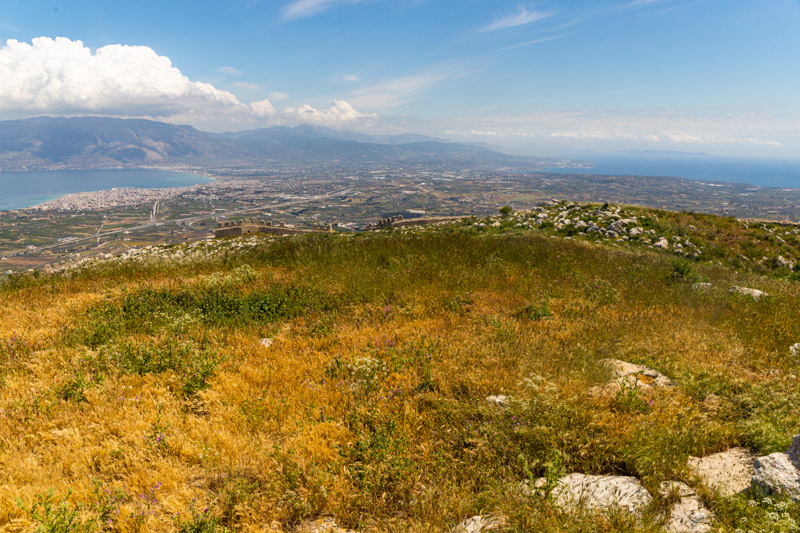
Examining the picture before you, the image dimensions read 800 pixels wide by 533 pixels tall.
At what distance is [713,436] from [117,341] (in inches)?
350

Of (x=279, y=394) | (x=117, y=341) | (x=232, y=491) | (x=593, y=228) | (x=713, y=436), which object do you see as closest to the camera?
(x=232, y=491)

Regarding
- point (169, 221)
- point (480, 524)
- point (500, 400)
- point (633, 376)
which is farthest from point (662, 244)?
point (169, 221)

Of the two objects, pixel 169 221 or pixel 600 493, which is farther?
pixel 169 221

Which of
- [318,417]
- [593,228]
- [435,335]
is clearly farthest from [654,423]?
[593,228]

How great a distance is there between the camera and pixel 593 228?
2183 cm

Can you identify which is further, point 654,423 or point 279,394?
point 279,394

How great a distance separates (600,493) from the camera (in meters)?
3.38

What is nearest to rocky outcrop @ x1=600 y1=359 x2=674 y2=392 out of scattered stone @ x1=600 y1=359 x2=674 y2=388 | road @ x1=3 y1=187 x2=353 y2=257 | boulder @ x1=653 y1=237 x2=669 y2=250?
scattered stone @ x1=600 y1=359 x2=674 y2=388

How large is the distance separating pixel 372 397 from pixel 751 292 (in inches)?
398

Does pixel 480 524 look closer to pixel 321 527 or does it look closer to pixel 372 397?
pixel 321 527

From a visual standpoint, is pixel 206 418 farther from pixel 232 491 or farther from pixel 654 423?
pixel 654 423

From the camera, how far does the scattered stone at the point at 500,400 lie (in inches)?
176

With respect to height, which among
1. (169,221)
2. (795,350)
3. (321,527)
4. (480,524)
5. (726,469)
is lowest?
(169,221)

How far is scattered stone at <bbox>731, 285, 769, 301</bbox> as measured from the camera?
8.52 meters
